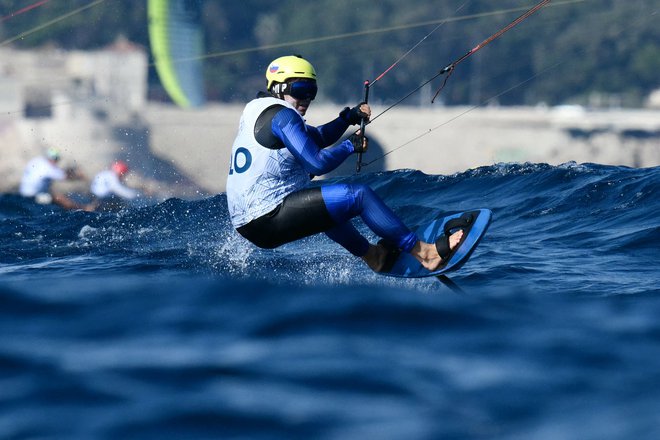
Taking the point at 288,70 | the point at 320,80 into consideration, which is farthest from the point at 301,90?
the point at 320,80

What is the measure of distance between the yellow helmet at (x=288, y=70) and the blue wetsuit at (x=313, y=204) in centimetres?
32

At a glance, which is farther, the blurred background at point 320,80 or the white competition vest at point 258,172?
the blurred background at point 320,80

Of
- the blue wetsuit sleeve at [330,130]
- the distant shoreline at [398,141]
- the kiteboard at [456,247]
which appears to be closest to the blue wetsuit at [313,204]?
the kiteboard at [456,247]

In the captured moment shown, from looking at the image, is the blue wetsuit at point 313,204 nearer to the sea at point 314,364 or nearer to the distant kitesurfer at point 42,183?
the sea at point 314,364

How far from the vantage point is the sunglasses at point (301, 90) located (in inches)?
244

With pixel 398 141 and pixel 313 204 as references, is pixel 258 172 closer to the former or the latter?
pixel 313 204

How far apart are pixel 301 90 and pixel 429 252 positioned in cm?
121

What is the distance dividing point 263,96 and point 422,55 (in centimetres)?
4872

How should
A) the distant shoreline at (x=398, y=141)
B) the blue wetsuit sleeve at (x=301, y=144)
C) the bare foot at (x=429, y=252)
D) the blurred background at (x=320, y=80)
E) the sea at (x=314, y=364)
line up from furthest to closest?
the blurred background at (x=320, y=80)
the distant shoreline at (x=398, y=141)
the bare foot at (x=429, y=252)
the blue wetsuit sleeve at (x=301, y=144)
the sea at (x=314, y=364)

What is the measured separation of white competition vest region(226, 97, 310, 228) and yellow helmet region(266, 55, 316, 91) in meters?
0.19

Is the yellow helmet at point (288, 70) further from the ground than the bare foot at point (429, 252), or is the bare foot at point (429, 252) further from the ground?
the yellow helmet at point (288, 70)

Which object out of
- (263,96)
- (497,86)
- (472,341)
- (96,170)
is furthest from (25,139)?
(472,341)

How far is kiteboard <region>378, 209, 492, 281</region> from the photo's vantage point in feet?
19.7

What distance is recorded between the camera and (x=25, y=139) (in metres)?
41.2
